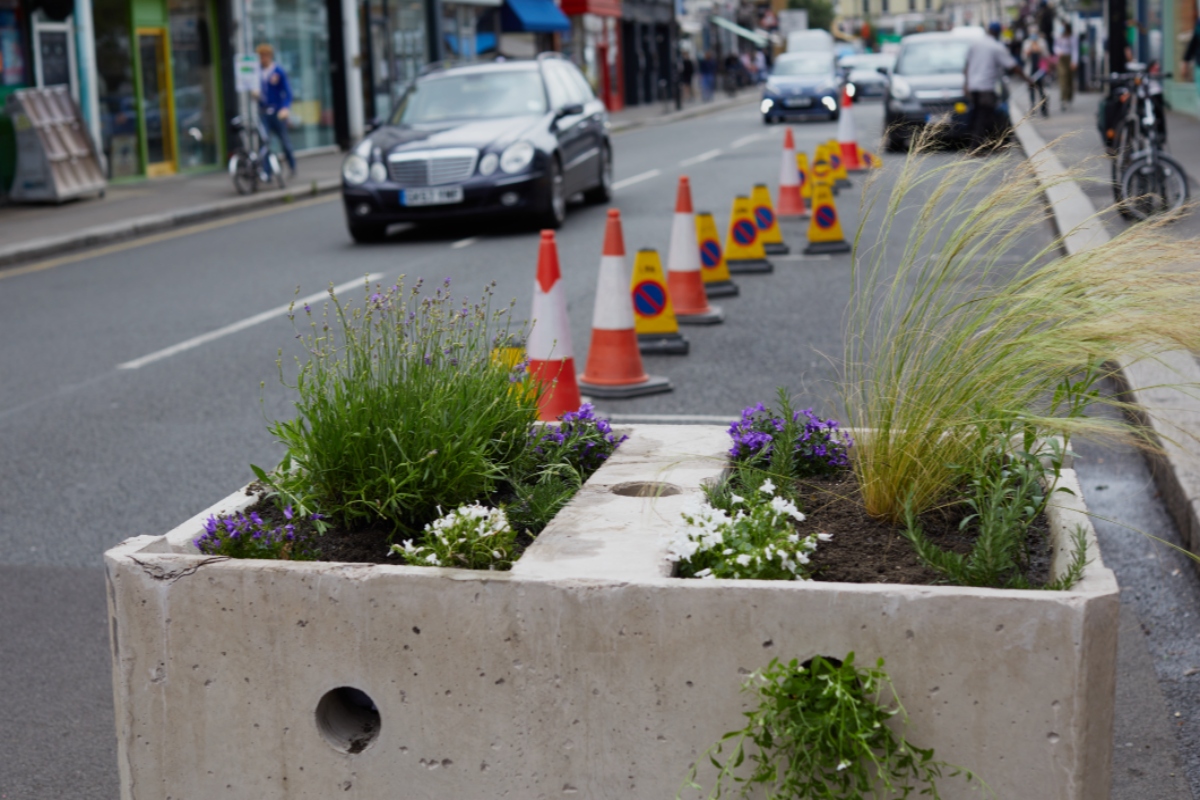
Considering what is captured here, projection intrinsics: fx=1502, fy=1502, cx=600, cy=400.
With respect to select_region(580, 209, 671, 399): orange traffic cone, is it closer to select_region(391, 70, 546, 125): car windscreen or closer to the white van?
select_region(391, 70, 546, 125): car windscreen

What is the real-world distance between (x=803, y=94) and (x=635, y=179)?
16484mm

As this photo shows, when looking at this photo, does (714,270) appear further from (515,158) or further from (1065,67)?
(1065,67)

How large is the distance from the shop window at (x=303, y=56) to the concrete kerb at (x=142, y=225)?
6.94 metres

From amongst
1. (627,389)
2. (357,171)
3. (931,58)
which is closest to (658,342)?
(627,389)

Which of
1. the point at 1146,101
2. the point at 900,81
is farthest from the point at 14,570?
the point at 900,81

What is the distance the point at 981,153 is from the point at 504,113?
1149cm

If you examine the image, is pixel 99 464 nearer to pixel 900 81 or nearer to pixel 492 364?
pixel 492 364

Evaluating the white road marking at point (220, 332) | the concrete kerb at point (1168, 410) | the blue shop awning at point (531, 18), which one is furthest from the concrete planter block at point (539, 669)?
the blue shop awning at point (531, 18)

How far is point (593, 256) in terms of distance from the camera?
12273mm

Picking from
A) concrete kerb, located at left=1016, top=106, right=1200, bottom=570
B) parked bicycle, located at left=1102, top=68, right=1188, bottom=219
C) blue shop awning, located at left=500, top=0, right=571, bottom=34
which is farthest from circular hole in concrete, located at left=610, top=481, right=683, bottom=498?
blue shop awning, located at left=500, top=0, right=571, bottom=34

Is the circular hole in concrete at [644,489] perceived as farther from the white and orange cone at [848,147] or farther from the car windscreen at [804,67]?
the car windscreen at [804,67]

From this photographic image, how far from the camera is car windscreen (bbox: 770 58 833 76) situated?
3619cm

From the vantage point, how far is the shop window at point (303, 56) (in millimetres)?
26906

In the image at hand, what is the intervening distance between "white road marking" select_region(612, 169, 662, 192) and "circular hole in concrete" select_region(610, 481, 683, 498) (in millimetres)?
15321
